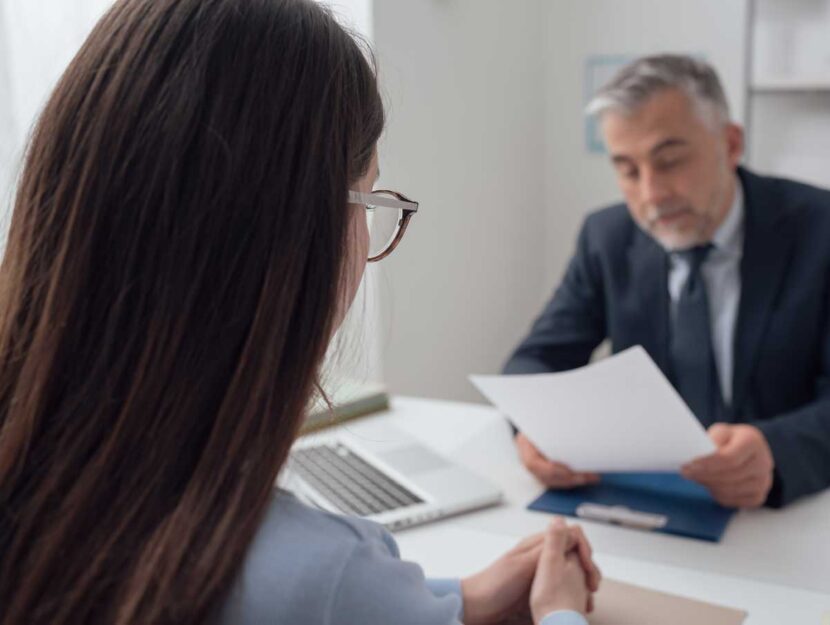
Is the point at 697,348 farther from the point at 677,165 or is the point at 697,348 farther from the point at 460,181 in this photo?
the point at 460,181

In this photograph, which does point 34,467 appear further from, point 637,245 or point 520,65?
point 520,65

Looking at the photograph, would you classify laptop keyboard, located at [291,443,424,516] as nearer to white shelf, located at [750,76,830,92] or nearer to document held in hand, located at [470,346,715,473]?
document held in hand, located at [470,346,715,473]

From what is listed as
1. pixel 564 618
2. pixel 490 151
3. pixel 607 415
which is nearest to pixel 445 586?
pixel 564 618

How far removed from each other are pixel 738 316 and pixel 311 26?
132cm

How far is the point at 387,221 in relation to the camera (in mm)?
920

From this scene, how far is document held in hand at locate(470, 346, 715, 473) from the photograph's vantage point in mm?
1200

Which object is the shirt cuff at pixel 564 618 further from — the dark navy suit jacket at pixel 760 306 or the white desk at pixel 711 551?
the dark navy suit jacket at pixel 760 306

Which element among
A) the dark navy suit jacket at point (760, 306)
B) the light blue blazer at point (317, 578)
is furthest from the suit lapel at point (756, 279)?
the light blue blazer at point (317, 578)

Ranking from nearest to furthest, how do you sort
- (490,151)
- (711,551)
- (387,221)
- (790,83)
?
(387,221), (711,551), (790,83), (490,151)

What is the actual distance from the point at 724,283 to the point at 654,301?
0.45ft

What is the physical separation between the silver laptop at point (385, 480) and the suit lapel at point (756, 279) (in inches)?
25.9

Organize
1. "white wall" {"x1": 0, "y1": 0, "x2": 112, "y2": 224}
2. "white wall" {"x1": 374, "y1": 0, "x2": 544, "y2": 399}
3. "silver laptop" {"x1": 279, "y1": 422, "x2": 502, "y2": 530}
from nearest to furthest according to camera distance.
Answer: "silver laptop" {"x1": 279, "y1": 422, "x2": 502, "y2": 530} → "white wall" {"x1": 0, "y1": 0, "x2": 112, "y2": 224} → "white wall" {"x1": 374, "y1": 0, "x2": 544, "y2": 399}

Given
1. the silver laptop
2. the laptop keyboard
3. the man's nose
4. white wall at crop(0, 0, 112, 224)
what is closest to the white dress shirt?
the man's nose

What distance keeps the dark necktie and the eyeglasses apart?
3.39ft
